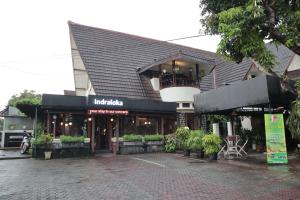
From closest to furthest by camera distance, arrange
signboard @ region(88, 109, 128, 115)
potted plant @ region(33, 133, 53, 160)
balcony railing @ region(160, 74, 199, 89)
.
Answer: potted plant @ region(33, 133, 53, 160) < signboard @ region(88, 109, 128, 115) < balcony railing @ region(160, 74, 199, 89)

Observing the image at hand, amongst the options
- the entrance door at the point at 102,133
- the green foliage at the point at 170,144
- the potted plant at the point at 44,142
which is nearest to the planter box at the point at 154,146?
the green foliage at the point at 170,144

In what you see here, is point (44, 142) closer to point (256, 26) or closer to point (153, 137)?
point (153, 137)

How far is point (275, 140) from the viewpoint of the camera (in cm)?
1105

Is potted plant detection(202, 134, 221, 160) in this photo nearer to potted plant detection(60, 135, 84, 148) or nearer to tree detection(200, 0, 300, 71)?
tree detection(200, 0, 300, 71)

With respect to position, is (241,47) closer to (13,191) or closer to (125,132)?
(13,191)

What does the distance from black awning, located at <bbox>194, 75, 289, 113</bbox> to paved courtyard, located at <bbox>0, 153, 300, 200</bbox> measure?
8.76ft

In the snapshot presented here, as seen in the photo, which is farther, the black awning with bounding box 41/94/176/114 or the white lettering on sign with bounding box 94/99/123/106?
the white lettering on sign with bounding box 94/99/123/106

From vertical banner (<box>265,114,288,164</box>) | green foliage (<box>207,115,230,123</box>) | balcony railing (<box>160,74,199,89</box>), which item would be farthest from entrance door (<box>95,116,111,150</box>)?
vertical banner (<box>265,114,288,164</box>)

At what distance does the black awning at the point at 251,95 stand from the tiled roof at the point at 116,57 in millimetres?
8215

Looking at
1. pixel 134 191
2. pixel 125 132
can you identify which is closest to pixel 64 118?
pixel 125 132

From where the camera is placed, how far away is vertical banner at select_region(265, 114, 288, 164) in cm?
1098

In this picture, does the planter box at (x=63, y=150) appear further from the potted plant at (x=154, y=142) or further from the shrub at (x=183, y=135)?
the shrub at (x=183, y=135)

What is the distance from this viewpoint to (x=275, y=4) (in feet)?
33.5

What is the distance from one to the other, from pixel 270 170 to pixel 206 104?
214 inches
